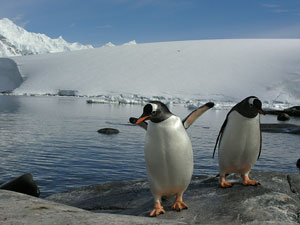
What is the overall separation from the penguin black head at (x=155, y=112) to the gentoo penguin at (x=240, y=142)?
1165 mm

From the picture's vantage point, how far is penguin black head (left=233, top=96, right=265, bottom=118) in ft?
14.2

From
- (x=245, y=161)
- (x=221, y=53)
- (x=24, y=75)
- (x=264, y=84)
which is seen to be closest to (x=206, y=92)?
(x=264, y=84)

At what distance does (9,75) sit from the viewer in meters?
59.0

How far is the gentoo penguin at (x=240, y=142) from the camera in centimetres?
454

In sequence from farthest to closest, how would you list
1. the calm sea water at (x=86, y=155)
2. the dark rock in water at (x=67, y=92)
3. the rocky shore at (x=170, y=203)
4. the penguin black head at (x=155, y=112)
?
1. the dark rock in water at (x=67, y=92)
2. the calm sea water at (x=86, y=155)
3. the penguin black head at (x=155, y=112)
4. the rocky shore at (x=170, y=203)

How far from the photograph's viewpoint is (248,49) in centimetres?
5372

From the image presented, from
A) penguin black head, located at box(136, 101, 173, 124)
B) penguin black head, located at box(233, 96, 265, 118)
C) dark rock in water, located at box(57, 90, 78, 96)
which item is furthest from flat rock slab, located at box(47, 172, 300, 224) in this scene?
dark rock in water, located at box(57, 90, 78, 96)

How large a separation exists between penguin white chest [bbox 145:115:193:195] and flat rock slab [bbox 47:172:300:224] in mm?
274

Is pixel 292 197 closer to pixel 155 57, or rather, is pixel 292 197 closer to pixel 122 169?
pixel 122 169

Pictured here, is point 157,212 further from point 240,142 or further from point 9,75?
point 9,75

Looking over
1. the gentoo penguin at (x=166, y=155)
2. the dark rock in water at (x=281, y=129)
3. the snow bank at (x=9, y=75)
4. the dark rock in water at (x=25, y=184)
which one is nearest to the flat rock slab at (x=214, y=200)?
the gentoo penguin at (x=166, y=155)

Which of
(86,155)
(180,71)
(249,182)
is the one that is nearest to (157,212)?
(249,182)

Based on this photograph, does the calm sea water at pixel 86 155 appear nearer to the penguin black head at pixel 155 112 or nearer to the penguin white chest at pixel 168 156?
the penguin white chest at pixel 168 156

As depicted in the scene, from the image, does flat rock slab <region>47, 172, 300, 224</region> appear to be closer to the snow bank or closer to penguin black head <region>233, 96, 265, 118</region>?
penguin black head <region>233, 96, 265, 118</region>
